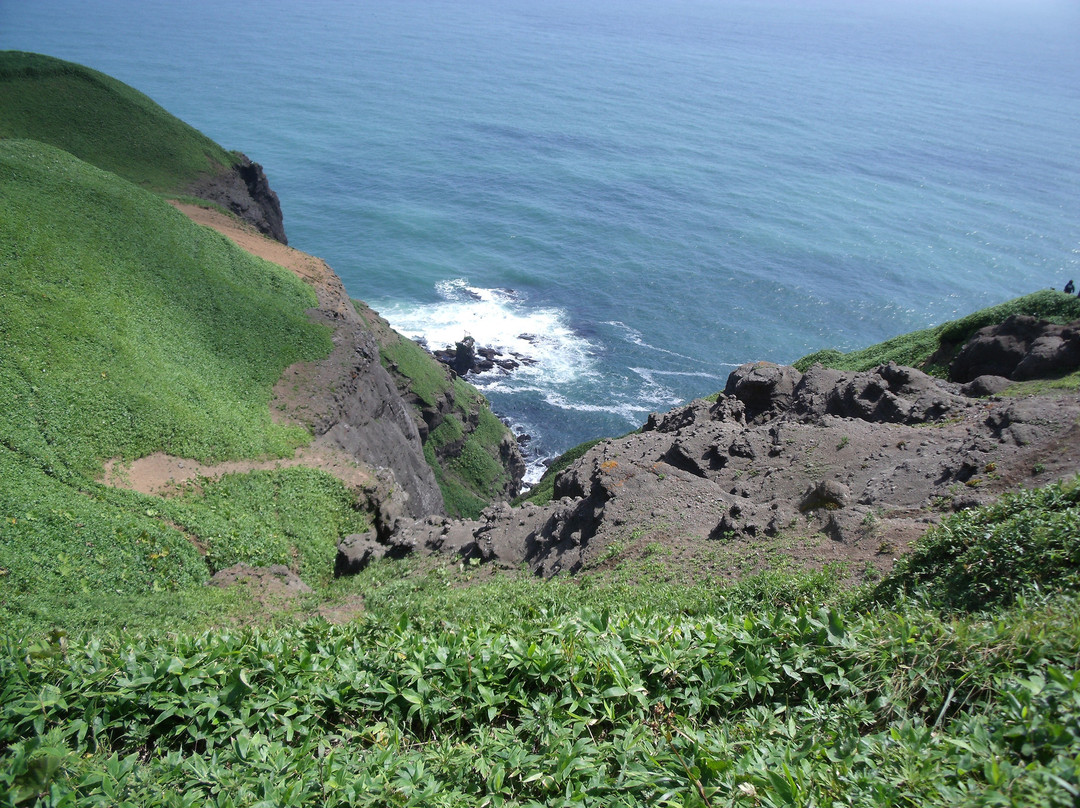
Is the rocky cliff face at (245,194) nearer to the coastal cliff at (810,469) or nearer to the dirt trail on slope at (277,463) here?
the dirt trail on slope at (277,463)

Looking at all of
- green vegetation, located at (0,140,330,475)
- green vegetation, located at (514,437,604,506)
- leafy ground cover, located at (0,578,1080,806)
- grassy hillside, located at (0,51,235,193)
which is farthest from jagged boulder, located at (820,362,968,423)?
grassy hillside, located at (0,51,235,193)

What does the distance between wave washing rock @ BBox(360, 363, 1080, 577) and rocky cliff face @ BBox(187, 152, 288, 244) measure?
39.7 m

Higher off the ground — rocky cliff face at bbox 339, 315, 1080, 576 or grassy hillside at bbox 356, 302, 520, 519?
rocky cliff face at bbox 339, 315, 1080, 576

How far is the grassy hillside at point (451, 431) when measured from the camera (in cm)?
5634

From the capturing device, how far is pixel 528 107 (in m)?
172

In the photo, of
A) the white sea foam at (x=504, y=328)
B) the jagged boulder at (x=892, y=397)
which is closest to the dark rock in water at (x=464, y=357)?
the white sea foam at (x=504, y=328)

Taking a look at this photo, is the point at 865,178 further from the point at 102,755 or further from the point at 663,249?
the point at 102,755

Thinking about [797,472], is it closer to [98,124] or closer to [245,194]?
[245,194]

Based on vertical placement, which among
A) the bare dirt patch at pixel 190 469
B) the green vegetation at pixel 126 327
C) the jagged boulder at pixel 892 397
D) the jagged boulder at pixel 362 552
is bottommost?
the jagged boulder at pixel 362 552

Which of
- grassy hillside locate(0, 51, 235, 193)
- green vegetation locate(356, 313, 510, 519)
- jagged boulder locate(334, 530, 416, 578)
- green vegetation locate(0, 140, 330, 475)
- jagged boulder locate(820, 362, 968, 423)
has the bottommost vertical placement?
green vegetation locate(356, 313, 510, 519)

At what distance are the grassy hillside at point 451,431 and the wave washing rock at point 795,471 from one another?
27993 mm

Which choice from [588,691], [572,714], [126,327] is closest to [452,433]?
[126,327]

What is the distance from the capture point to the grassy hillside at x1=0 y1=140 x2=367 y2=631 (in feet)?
65.7

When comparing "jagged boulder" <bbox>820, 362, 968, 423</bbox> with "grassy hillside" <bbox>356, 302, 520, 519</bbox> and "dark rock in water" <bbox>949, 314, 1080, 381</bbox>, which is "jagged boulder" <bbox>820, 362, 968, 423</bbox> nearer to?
"dark rock in water" <bbox>949, 314, 1080, 381</bbox>
